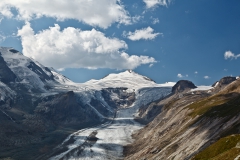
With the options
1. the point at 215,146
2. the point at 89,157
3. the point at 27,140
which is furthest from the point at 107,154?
the point at 215,146

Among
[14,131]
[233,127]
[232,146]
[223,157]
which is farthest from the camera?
[14,131]

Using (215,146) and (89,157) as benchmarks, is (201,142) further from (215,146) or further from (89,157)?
(89,157)

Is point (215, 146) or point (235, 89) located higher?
point (235, 89)

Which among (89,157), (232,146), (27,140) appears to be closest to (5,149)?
(27,140)

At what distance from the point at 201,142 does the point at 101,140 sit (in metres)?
101

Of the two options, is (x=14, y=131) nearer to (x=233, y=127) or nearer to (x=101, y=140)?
(x=101, y=140)

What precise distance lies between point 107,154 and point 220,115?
178 feet

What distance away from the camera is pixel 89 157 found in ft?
408

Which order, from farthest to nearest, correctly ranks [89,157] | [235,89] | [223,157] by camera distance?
[235,89] < [89,157] < [223,157]

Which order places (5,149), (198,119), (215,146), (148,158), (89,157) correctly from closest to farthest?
(215,146) < (148,158) < (198,119) < (89,157) < (5,149)

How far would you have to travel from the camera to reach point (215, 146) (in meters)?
55.2

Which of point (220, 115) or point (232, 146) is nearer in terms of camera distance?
point (232, 146)

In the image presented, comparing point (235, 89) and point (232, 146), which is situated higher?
point (235, 89)

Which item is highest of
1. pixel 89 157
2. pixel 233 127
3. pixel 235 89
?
pixel 235 89
